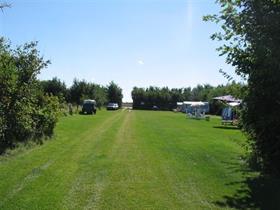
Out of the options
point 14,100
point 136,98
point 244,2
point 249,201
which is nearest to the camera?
point 249,201

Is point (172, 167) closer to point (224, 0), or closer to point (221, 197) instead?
point (221, 197)

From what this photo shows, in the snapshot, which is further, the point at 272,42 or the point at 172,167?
the point at 172,167

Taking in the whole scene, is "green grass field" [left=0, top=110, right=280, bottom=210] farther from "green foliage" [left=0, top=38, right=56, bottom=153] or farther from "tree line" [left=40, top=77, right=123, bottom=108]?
"tree line" [left=40, top=77, right=123, bottom=108]

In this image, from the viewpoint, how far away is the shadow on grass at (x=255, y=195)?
8.66 meters

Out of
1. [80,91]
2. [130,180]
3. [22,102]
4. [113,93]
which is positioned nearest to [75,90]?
[80,91]

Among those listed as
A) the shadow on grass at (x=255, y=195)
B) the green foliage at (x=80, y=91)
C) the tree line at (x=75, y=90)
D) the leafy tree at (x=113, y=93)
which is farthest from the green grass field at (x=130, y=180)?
the leafy tree at (x=113, y=93)

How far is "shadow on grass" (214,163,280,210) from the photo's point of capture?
8.66 metres

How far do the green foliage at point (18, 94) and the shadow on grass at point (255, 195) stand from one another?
8.04 m

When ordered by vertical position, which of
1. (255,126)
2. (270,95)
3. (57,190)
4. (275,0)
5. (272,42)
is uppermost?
(275,0)

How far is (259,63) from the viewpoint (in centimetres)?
1113

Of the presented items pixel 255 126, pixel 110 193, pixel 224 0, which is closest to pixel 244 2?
pixel 224 0

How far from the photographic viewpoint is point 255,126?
481 inches

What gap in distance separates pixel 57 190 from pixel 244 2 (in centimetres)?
621

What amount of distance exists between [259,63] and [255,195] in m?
3.22
